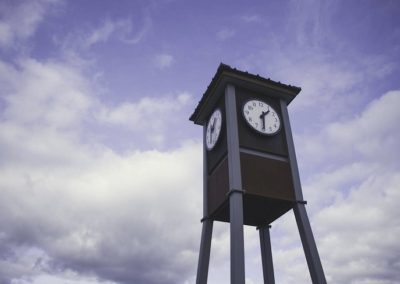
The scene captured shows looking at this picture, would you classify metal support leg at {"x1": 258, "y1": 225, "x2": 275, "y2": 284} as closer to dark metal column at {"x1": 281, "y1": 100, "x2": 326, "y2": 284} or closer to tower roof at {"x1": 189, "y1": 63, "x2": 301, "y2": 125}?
dark metal column at {"x1": 281, "y1": 100, "x2": 326, "y2": 284}

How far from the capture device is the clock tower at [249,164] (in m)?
13.1

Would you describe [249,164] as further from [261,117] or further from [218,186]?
[261,117]

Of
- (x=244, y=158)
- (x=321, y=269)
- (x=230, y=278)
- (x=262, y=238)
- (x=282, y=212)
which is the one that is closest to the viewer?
(x=230, y=278)

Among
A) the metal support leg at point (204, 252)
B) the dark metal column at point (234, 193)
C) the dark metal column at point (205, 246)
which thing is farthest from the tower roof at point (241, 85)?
the metal support leg at point (204, 252)

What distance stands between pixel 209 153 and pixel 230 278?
6590 millimetres

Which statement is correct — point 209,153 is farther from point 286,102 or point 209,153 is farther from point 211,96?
point 286,102

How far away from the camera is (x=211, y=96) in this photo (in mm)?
16719

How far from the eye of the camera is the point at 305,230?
1309 centimetres

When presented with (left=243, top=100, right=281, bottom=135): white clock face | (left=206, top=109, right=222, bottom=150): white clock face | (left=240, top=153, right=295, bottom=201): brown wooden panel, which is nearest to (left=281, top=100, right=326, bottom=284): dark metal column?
(left=240, top=153, right=295, bottom=201): brown wooden panel

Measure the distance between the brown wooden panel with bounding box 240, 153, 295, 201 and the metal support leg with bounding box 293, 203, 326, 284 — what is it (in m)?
0.59

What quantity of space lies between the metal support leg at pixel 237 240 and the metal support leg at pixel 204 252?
Result: 2649 millimetres

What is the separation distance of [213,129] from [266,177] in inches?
152

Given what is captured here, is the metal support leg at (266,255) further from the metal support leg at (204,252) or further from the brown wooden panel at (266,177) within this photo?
the brown wooden panel at (266,177)

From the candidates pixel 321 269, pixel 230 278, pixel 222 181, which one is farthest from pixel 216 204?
pixel 321 269
